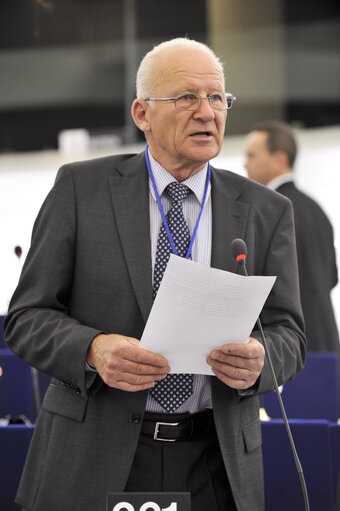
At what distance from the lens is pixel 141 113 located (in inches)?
86.0

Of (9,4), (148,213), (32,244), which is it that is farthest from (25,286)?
(9,4)

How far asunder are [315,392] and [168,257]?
6.01ft

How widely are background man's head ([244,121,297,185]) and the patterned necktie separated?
2.82m

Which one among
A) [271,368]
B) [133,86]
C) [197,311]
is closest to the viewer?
[197,311]

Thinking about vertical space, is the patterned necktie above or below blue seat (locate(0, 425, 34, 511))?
above

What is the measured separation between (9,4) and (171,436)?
214 inches

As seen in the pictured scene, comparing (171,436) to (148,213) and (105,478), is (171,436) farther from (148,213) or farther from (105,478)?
(148,213)

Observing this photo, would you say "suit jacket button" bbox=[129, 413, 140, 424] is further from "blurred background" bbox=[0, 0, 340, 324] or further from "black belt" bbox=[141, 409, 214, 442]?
"blurred background" bbox=[0, 0, 340, 324]

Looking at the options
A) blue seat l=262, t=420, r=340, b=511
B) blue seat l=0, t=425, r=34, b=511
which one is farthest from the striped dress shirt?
blue seat l=0, t=425, r=34, b=511

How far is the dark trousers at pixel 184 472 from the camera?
196 centimetres

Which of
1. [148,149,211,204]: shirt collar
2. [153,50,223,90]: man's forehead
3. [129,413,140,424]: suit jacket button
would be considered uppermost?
[153,50,223,90]: man's forehead

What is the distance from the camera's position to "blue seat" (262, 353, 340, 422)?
3631 mm

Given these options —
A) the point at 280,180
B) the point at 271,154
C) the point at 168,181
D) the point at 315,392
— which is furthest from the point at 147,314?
the point at 271,154

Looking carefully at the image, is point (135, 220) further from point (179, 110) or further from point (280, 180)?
point (280, 180)
